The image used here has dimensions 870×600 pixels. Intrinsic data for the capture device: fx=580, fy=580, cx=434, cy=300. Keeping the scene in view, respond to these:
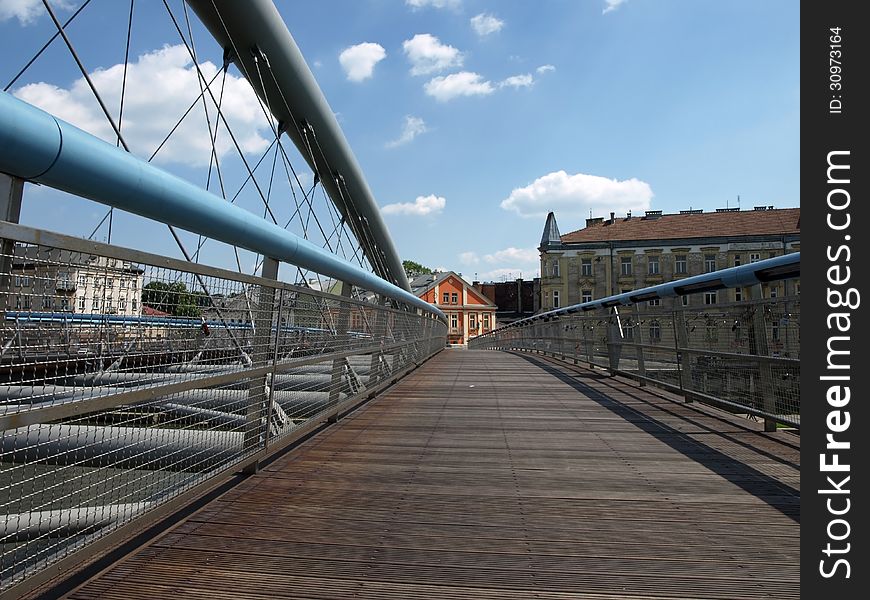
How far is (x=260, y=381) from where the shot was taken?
314cm

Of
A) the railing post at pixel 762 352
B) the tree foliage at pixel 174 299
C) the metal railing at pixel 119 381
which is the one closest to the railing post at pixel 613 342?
the railing post at pixel 762 352

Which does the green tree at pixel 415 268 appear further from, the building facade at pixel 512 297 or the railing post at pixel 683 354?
the railing post at pixel 683 354

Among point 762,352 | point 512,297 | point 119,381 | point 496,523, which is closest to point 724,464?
point 762,352

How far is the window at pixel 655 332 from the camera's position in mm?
6798

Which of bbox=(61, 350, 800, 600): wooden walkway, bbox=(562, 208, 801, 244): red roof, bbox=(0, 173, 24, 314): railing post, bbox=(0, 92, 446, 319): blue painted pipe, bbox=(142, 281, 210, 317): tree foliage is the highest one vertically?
bbox=(562, 208, 801, 244): red roof

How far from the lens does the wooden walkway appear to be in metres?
1.88

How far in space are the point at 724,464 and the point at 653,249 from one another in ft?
160

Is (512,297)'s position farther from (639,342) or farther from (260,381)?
(260,381)

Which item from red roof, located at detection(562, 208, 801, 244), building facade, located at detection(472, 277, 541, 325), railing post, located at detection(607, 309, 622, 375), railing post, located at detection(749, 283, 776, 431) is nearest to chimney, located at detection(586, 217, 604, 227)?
red roof, located at detection(562, 208, 801, 244)

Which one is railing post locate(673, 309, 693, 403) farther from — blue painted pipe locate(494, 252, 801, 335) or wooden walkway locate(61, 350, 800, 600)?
wooden walkway locate(61, 350, 800, 600)

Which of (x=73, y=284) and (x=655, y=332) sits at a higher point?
(x=73, y=284)

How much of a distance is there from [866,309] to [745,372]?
234 cm

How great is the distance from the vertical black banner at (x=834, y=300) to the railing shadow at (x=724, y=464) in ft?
1.40

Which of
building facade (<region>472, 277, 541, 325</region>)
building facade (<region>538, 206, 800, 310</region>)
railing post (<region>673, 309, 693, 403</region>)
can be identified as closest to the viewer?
railing post (<region>673, 309, 693, 403</region>)
